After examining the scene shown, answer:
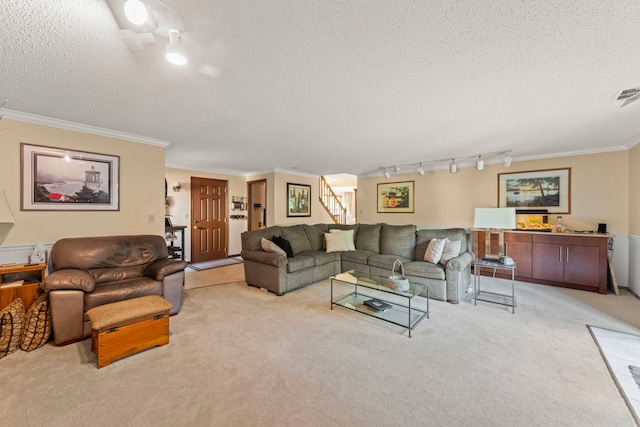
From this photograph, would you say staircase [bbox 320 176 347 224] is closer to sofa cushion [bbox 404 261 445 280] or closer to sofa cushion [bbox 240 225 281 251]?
sofa cushion [bbox 240 225 281 251]

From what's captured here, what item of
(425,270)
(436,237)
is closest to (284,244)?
(425,270)

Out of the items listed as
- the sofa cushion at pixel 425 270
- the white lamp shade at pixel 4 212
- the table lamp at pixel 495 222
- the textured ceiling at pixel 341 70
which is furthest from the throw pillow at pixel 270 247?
the table lamp at pixel 495 222

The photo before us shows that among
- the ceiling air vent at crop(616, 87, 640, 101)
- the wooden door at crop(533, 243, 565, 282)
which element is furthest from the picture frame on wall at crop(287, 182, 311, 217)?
the ceiling air vent at crop(616, 87, 640, 101)

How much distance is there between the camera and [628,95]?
7.45ft

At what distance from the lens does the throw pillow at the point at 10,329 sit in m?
2.12

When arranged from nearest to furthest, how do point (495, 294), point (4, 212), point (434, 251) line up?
1. point (4, 212)
2. point (495, 294)
3. point (434, 251)

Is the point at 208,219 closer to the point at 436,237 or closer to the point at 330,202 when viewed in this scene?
the point at 330,202

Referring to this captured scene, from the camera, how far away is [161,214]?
12.8 ft

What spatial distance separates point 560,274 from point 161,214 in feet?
21.0

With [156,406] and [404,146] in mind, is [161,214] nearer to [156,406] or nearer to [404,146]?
[156,406]

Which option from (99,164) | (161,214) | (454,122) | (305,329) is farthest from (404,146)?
(99,164)

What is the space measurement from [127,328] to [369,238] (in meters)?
3.84

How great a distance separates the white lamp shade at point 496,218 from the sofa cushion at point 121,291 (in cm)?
495

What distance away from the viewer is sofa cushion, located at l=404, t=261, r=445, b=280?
3.46 m
